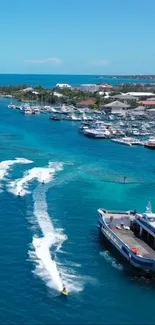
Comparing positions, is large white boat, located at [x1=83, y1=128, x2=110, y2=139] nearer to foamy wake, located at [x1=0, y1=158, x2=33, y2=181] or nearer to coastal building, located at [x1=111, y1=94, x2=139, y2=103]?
foamy wake, located at [x1=0, y1=158, x2=33, y2=181]

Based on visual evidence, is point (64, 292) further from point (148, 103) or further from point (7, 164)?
point (148, 103)

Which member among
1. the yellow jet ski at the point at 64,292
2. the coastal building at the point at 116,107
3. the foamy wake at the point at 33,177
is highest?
the coastal building at the point at 116,107

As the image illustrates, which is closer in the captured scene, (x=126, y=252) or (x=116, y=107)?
(x=126, y=252)

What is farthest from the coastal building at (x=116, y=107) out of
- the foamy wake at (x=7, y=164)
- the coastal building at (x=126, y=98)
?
the foamy wake at (x=7, y=164)

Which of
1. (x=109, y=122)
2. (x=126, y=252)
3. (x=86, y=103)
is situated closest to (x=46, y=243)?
(x=126, y=252)

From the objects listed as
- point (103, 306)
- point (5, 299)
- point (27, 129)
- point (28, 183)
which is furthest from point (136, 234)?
point (27, 129)

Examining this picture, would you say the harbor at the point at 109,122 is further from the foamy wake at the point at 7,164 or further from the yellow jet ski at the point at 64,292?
the yellow jet ski at the point at 64,292
